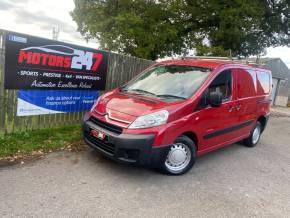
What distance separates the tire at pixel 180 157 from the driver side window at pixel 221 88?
657 mm

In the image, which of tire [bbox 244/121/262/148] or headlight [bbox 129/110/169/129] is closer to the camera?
headlight [bbox 129/110/169/129]

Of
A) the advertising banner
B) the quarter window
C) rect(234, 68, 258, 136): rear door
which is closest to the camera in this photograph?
the quarter window

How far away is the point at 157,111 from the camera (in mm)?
4250

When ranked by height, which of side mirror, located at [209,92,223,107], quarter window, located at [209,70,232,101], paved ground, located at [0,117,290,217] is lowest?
paved ground, located at [0,117,290,217]

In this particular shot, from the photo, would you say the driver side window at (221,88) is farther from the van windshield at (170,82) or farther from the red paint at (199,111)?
the van windshield at (170,82)

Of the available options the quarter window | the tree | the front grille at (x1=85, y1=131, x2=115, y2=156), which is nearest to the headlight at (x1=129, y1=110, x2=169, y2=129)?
the front grille at (x1=85, y1=131, x2=115, y2=156)

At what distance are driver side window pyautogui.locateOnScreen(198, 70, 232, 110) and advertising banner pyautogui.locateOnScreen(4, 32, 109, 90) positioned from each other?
10.4ft

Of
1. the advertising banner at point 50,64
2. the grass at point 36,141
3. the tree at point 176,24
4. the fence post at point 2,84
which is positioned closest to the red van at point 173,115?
the grass at point 36,141

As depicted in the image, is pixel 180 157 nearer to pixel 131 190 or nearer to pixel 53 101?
pixel 131 190

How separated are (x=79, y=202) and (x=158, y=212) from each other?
999 mm

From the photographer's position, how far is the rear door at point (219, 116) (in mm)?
4835

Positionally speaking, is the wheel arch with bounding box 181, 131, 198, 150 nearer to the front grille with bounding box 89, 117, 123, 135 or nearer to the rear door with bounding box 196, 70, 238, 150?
the rear door with bounding box 196, 70, 238, 150

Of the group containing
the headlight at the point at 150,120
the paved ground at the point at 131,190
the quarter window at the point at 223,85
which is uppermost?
Result: the quarter window at the point at 223,85

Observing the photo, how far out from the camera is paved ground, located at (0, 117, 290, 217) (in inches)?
134
